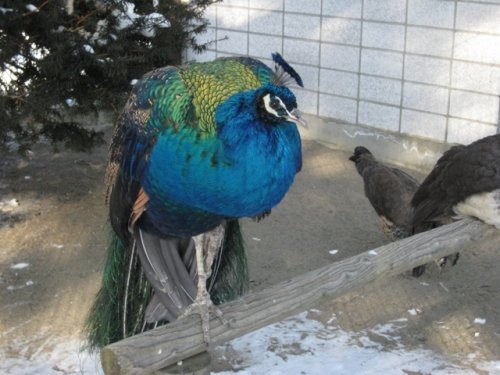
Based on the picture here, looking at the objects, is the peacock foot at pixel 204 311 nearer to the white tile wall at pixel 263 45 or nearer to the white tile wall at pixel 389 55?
the white tile wall at pixel 389 55

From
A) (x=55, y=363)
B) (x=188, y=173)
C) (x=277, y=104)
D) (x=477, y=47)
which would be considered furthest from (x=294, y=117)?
(x=477, y=47)

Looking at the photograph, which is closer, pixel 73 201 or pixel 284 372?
pixel 284 372

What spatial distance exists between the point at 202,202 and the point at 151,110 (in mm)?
313

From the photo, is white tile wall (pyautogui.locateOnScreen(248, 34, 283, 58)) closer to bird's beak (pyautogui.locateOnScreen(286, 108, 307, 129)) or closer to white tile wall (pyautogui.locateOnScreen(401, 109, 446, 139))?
white tile wall (pyautogui.locateOnScreen(401, 109, 446, 139))

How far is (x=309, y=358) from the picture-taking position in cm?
340

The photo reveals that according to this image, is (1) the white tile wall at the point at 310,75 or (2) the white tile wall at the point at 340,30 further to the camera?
(1) the white tile wall at the point at 310,75

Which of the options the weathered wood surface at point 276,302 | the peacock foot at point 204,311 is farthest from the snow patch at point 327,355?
the peacock foot at point 204,311

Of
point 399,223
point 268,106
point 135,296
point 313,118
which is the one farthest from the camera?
point 313,118

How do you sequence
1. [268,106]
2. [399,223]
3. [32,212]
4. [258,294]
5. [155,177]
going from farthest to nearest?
[32,212], [399,223], [258,294], [155,177], [268,106]

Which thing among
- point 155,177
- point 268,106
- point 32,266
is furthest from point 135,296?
point 32,266

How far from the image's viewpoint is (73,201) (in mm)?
5152

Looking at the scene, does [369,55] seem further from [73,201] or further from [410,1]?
[73,201]

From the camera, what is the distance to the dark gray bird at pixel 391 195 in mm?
4199

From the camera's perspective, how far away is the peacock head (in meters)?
2.01
